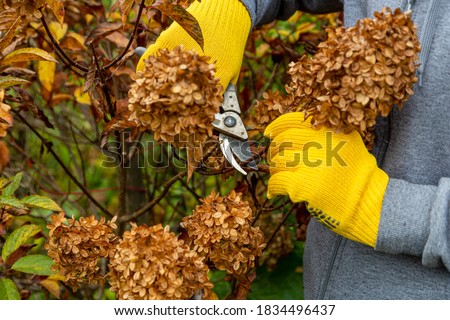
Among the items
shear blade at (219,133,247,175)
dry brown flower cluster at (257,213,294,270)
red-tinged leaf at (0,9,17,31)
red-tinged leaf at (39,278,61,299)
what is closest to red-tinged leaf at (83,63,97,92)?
red-tinged leaf at (0,9,17,31)

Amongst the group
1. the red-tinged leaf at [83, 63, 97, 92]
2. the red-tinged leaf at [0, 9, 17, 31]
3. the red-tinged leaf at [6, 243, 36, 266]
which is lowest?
the red-tinged leaf at [6, 243, 36, 266]

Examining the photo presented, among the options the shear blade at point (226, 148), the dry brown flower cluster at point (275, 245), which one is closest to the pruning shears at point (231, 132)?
the shear blade at point (226, 148)

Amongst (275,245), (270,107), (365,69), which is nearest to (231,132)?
(270,107)

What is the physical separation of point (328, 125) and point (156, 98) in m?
0.31

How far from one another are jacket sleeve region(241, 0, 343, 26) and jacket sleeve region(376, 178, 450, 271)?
19.3 inches

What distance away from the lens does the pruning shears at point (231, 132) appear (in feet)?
3.76

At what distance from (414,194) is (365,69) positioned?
25 centimetres

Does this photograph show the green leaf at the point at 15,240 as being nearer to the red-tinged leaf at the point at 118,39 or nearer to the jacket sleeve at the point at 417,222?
the red-tinged leaf at the point at 118,39

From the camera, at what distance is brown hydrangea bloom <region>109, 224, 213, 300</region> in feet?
3.27

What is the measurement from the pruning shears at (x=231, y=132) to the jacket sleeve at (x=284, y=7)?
23 cm

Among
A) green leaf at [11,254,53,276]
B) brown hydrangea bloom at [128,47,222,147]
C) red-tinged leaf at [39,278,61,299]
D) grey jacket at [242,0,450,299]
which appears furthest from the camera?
red-tinged leaf at [39,278,61,299]

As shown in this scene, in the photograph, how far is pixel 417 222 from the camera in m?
1.03

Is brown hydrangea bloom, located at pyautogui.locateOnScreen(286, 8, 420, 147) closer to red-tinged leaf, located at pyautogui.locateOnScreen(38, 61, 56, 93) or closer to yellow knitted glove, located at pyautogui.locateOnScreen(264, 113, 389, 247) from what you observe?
yellow knitted glove, located at pyautogui.locateOnScreen(264, 113, 389, 247)

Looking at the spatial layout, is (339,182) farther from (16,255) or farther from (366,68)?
(16,255)
